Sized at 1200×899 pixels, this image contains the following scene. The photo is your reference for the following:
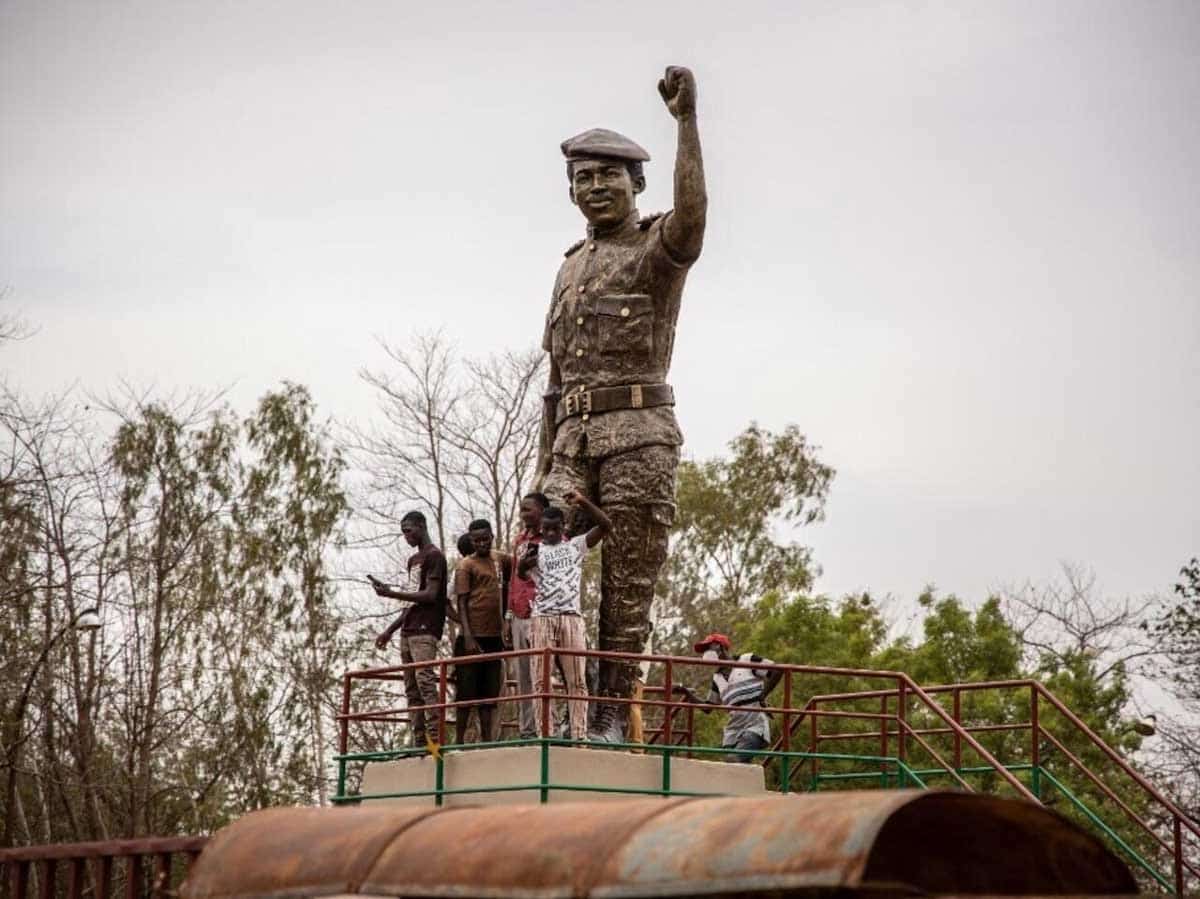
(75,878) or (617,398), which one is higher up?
(617,398)

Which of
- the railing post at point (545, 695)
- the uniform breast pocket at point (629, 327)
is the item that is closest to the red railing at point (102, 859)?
the railing post at point (545, 695)

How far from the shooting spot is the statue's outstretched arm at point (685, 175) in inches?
562

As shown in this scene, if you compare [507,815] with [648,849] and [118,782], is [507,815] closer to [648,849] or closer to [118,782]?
[648,849]

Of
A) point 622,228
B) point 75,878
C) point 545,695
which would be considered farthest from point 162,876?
point 622,228

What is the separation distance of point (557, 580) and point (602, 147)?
3199 mm

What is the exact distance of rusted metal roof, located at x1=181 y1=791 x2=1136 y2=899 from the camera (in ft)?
25.2

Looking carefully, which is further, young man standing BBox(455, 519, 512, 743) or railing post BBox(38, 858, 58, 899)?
young man standing BBox(455, 519, 512, 743)

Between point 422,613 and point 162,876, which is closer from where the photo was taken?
point 162,876

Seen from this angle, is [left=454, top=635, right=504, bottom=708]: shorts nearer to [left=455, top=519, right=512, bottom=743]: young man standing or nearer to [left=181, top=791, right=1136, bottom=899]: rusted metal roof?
[left=455, top=519, right=512, bottom=743]: young man standing

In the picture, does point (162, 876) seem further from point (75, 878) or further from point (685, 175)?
point (685, 175)

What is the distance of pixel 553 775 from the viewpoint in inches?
529

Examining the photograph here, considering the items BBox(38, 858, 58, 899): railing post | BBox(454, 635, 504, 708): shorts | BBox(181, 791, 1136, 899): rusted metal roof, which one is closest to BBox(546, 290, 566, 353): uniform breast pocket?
BBox(454, 635, 504, 708): shorts

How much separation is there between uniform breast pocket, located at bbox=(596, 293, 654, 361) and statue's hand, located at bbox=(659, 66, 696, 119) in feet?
4.99

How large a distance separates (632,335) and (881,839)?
7.88 m
